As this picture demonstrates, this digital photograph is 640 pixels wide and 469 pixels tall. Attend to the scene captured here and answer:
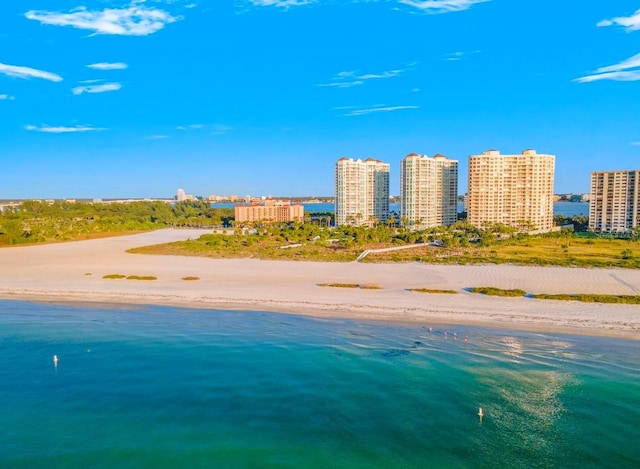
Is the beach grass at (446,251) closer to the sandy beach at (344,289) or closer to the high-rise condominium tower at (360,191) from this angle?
the sandy beach at (344,289)

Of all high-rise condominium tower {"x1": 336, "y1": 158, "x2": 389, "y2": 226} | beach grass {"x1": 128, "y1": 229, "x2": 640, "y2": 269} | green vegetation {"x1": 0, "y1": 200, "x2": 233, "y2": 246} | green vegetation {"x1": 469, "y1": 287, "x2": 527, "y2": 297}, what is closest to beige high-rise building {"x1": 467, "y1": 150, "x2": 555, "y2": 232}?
beach grass {"x1": 128, "y1": 229, "x2": 640, "y2": 269}

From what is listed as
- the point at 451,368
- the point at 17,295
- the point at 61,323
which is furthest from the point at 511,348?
the point at 17,295

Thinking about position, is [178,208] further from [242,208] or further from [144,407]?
[144,407]

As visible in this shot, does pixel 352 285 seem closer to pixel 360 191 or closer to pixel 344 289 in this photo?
pixel 344 289

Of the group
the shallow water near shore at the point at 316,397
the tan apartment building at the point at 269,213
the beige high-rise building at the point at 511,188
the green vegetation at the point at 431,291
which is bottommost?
the shallow water near shore at the point at 316,397

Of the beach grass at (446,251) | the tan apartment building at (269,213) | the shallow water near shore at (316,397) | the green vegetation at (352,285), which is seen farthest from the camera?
the tan apartment building at (269,213)

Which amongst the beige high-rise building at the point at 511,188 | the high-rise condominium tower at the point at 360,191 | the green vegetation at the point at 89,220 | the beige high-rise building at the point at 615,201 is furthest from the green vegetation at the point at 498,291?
the green vegetation at the point at 89,220

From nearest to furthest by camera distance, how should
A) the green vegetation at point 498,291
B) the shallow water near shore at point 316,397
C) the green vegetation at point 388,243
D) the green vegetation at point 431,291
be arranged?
1. the shallow water near shore at point 316,397
2. the green vegetation at point 498,291
3. the green vegetation at point 431,291
4. the green vegetation at point 388,243
